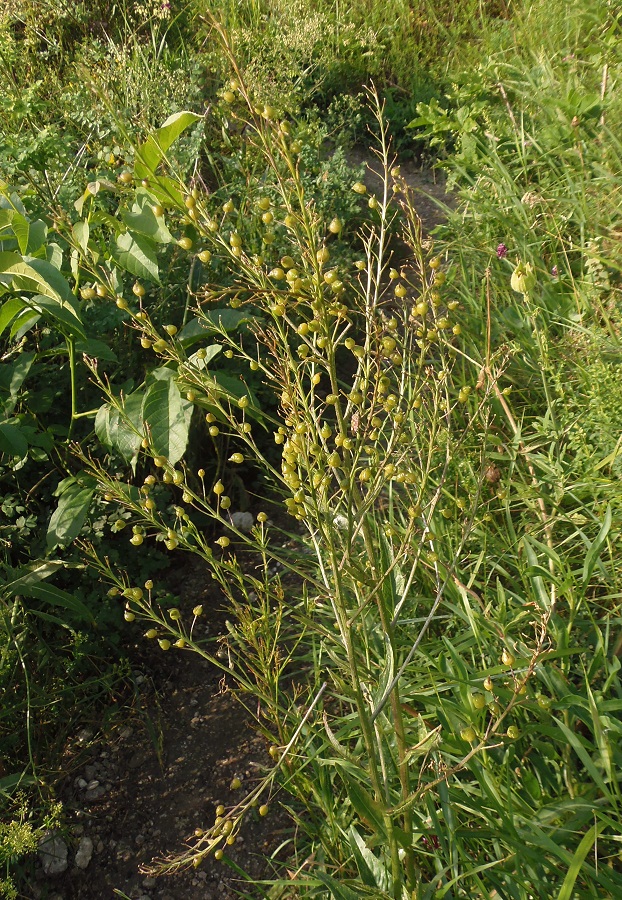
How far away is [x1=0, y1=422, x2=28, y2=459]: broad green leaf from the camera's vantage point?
7.20 ft

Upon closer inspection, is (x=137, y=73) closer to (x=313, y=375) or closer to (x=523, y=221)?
(x=523, y=221)

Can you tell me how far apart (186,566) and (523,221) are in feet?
5.73

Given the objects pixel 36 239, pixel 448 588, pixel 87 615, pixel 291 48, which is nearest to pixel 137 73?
pixel 291 48

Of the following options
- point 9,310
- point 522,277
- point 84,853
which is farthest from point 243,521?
point 522,277

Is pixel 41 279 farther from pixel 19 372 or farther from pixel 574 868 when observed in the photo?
pixel 574 868

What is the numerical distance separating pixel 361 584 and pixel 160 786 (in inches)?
42.5

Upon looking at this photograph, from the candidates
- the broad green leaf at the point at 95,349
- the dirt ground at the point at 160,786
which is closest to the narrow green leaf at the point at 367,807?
the dirt ground at the point at 160,786

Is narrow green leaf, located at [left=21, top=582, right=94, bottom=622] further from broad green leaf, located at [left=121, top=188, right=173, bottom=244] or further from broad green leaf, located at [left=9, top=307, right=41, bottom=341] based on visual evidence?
broad green leaf, located at [left=121, top=188, right=173, bottom=244]

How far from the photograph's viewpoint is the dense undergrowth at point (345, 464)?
4.42 ft

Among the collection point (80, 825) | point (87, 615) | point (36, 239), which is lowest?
point (80, 825)

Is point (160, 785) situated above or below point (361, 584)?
below

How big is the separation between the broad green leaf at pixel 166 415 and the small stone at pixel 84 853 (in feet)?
3.10

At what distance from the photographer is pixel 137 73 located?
12.7 ft

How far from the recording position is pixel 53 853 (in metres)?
1.97
